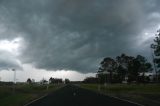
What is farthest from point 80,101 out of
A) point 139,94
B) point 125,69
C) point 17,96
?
point 125,69

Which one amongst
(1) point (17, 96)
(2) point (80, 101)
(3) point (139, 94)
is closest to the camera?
(2) point (80, 101)

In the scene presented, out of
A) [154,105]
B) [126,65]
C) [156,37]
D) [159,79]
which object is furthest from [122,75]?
[154,105]

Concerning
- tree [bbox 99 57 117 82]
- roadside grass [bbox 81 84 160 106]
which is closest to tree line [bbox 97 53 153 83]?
tree [bbox 99 57 117 82]

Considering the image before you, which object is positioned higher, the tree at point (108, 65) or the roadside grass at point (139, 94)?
the tree at point (108, 65)

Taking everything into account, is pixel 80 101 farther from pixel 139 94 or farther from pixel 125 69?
pixel 125 69

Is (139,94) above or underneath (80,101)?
above

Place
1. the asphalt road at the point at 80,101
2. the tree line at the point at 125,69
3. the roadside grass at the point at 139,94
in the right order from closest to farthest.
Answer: the asphalt road at the point at 80,101, the roadside grass at the point at 139,94, the tree line at the point at 125,69

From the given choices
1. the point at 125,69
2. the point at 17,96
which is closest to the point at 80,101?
the point at 17,96

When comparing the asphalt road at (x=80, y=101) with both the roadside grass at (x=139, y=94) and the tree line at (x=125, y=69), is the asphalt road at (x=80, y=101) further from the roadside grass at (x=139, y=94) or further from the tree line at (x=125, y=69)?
the tree line at (x=125, y=69)

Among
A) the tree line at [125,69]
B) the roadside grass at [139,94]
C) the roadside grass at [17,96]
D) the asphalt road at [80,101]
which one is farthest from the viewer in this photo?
the tree line at [125,69]

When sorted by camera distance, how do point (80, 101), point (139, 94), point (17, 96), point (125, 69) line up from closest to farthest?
point (80, 101)
point (17, 96)
point (139, 94)
point (125, 69)

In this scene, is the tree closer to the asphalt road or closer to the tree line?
the tree line

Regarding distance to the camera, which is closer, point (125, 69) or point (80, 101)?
point (80, 101)

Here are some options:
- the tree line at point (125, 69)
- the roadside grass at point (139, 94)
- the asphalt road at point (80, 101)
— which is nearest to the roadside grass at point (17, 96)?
the asphalt road at point (80, 101)
